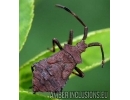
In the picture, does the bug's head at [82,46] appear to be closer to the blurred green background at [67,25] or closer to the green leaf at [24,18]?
the blurred green background at [67,25]

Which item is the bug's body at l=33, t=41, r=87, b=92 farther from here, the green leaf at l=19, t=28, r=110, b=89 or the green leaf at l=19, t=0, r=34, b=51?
the green leaf at l=19, t=0, r=34, b=51

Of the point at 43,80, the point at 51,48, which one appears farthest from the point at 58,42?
the point at 43,80

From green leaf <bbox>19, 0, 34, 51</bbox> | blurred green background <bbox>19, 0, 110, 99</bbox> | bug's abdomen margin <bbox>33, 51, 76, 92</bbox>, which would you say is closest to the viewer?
green leaf <bbox>19, 0, 34, 51</bbox>

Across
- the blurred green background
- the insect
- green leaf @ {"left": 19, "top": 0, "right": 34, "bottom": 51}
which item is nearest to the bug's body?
the insect

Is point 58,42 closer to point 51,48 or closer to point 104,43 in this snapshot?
point 51,48

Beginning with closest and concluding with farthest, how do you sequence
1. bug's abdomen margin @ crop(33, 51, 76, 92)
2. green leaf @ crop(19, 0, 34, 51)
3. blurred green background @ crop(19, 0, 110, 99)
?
green leaf @ crop(19, 0, 34, 51), bug's abdomen margin @ crop(33, 51, 76, 92), blurred green background @ crop(19, 0, 110, 99)

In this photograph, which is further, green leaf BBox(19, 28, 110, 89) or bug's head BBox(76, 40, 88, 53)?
bug's head BBox(76, 40, 88, 53)

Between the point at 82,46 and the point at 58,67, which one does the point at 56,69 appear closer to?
the point at 58,67

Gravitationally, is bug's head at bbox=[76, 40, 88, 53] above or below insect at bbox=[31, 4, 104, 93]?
above
